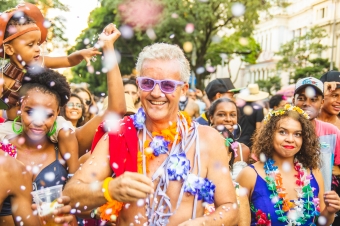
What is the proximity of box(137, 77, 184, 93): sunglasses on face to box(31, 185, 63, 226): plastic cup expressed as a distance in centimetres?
75

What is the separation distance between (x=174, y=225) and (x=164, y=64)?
0.91 metres

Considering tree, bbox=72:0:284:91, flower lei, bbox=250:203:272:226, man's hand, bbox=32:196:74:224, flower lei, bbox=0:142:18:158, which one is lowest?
flower lei, bbox=250:203:272:226

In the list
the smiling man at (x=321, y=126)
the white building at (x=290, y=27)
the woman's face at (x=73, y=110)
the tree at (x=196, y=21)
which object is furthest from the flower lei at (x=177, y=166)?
the white building at (x=290, y=27)

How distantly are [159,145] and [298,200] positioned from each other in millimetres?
1538

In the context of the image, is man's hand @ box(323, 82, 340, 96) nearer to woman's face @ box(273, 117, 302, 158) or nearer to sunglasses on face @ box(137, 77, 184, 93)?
woman's face @ box(273, 117, 302, 158)

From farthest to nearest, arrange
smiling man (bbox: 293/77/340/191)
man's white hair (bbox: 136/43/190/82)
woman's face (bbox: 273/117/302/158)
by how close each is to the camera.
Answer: smiling man (bbox: 293/77/340/191), woman's face (bbox: 273/117/302/158), man's white hair (bbox: 136/43/190/82)

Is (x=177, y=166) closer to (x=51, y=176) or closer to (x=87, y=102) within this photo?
(x=51, y=176)

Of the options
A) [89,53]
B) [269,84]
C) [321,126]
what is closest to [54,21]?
[89,53]

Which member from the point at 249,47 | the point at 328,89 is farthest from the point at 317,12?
the point at 328,89

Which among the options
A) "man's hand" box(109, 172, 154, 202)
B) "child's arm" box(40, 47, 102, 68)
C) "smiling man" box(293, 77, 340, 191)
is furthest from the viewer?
"smiling man" box(293, 77, 340, 191)

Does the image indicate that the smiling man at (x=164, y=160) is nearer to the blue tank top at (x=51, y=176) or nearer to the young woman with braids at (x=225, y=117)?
the blue tank top at (x=51, y=176)

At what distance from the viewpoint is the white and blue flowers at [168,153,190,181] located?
254cm

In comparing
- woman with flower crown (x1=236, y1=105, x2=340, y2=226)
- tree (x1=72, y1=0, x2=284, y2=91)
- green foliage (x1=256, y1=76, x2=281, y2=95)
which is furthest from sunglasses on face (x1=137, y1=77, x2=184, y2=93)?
green foliage (x1=256, y1=76, x2=281, y2=95)

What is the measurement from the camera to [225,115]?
4.70 m
